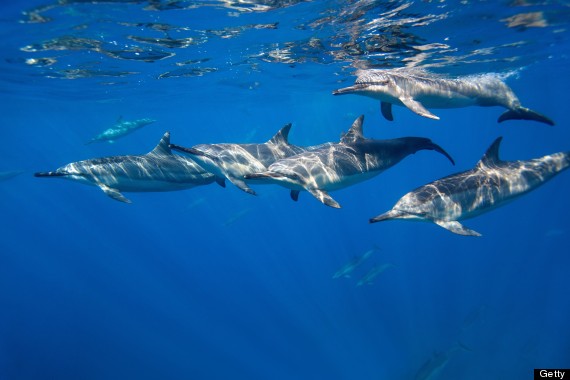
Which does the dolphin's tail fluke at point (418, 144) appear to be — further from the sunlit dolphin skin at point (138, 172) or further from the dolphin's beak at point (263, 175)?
the sunlit dolphin skin at point (138, 172)

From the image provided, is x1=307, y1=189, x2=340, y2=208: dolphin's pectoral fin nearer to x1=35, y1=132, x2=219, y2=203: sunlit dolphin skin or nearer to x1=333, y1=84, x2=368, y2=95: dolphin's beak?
x1=333, y1=84, x2=368, y2=95: dolphin's beak

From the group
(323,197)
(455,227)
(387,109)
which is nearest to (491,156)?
(455,227)

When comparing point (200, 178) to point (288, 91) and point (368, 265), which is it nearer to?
point (288, 91)

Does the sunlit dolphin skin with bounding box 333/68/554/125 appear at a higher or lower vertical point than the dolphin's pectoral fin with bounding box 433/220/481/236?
higher

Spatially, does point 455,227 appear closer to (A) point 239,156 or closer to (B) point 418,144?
(B) point 418,144

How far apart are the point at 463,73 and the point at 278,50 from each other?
1140cm

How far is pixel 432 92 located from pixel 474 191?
3.02 m

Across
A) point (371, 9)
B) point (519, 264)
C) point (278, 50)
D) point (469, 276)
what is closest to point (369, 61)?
point (278, 50)

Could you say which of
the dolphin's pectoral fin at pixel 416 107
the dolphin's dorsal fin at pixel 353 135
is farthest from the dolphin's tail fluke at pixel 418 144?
the dolphin's dorsal fin at pixel 353 135

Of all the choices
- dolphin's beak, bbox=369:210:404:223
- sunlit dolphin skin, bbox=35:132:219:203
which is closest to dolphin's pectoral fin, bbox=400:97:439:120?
dolphin's beak, bbox=369:210:404:223

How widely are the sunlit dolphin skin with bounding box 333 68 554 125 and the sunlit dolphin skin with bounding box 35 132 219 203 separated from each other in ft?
13.7

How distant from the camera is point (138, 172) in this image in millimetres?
8391

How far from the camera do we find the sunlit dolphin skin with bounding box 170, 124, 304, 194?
7199 mm

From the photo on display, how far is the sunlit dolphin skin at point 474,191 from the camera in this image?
20.0 ft
